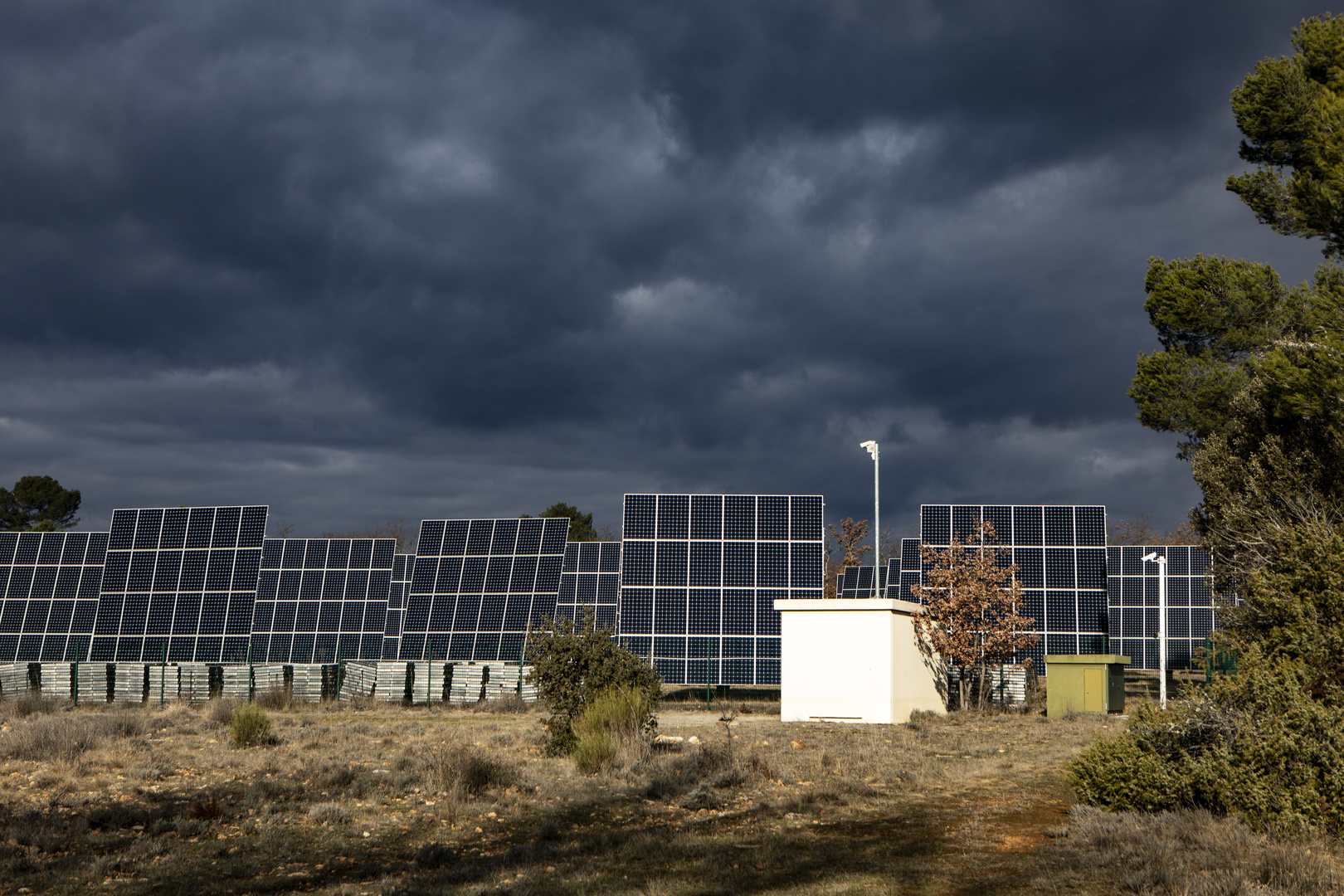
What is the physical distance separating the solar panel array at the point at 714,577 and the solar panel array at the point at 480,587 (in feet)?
16.3

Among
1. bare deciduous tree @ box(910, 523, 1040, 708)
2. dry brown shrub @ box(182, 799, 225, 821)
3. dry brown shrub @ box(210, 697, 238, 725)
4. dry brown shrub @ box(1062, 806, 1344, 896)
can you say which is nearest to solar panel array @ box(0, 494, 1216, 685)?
bare deciduous tree @ box(910, 523, 1040, 708)

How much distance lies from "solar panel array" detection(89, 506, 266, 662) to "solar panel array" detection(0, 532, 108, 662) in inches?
82.5

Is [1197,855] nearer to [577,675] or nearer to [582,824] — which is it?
[582,824]

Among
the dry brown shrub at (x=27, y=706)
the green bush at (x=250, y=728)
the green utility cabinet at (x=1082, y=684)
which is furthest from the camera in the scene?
the green utility cabinet at (x=1082, y=684)

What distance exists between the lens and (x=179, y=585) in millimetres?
40375

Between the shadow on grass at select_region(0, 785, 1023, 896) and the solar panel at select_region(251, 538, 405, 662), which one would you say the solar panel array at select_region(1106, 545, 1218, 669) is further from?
the solar panel at select_region(251, 538, 405, 662)

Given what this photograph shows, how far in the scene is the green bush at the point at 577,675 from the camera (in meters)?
18.9

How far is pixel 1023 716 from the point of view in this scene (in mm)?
27734

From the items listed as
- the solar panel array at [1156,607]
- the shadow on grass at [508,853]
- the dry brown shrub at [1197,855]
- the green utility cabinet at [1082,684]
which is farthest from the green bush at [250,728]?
the solar panel array at [1156,607]

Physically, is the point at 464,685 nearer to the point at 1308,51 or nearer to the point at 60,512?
the point at 1308,51

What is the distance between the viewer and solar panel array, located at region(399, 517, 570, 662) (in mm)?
35969

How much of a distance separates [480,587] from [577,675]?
767 inches

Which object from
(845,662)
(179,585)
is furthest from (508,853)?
(179,585)

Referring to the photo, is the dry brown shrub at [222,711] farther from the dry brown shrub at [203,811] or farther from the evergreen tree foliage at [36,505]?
the evergreen tree foliage at [36,505]
